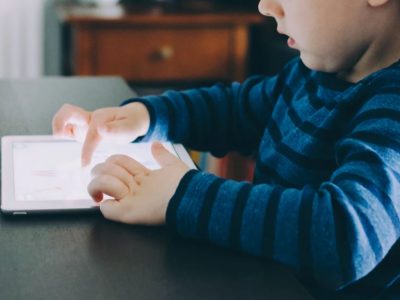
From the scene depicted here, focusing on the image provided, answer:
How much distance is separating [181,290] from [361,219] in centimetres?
14

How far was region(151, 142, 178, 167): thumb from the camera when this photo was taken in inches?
25.2

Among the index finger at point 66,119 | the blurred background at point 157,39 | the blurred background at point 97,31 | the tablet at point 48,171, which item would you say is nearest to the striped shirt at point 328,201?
the tablet at point 48,171

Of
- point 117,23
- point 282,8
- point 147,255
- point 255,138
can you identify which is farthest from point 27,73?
point 147,255

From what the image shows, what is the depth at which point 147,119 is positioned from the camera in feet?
2.76

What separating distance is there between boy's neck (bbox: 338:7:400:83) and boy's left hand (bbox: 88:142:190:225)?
0.69 ft

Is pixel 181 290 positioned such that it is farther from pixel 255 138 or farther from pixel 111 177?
pixel 255 138

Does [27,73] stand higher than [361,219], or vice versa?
[361,219]

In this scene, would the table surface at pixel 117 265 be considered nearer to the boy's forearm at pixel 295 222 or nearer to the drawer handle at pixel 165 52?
the boy's forearm at pixel 295 222

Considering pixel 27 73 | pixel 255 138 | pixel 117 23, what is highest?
pixel 255 138

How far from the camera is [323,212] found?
1.82 ft

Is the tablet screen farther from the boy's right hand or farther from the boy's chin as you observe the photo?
the boy's chin

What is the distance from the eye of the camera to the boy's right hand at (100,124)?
30.4 inches

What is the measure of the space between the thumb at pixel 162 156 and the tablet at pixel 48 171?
0.21ft

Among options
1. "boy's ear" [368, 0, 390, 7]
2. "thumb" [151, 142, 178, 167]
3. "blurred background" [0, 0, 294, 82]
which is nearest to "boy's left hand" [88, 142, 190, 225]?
"thumb" [151, 142, 178, 167]
